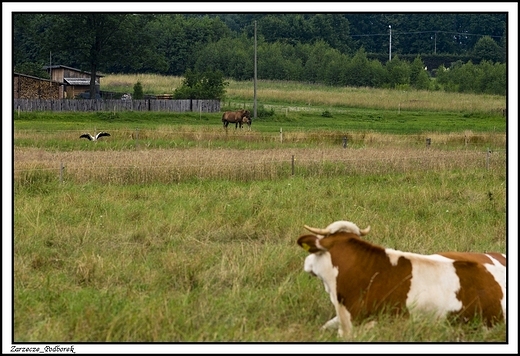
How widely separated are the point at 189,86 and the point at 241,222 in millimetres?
37982

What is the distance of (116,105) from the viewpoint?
143ft

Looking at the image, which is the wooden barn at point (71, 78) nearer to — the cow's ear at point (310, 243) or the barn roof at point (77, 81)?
the barn roof at point (77, 81)

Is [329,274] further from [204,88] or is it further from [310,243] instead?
[204,88]

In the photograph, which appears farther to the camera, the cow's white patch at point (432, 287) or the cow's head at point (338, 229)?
the cow's head at point (338, 229)

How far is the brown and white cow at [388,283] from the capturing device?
5.99m

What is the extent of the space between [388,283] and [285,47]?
2845 inches

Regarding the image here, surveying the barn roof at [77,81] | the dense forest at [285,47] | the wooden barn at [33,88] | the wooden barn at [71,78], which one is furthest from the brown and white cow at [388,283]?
the barn roof at [77,81]

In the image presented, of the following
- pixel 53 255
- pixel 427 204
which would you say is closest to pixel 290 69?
pixel 427 204

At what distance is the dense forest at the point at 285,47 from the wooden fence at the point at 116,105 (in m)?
5.13

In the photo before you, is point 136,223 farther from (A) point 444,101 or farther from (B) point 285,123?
(A) point 444,101

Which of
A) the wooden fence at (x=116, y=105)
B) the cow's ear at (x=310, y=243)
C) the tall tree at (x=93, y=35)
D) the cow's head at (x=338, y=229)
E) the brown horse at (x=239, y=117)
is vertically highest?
the tall tree at (x=93, y=35)

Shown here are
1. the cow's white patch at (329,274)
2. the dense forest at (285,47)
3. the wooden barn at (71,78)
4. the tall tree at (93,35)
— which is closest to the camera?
the cow's white patch at (329,274)

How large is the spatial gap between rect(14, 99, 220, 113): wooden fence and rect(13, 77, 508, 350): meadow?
19.7m

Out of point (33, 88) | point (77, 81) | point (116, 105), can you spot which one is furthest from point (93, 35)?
point (77, 81)
